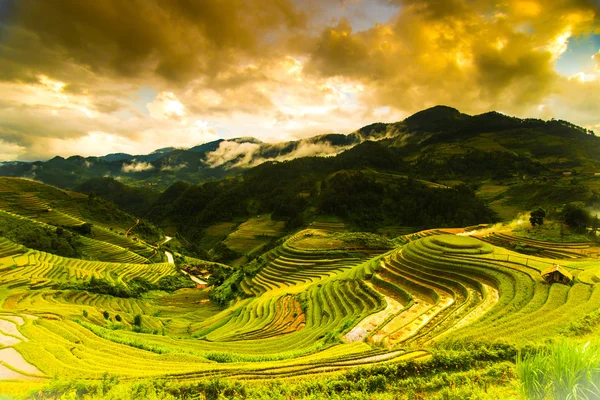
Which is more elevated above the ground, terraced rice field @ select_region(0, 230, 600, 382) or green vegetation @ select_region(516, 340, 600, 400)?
green vegetation @ select_region(516, 340, 600, 400)

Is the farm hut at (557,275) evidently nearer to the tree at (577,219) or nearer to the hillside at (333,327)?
the hillside at (333,327)

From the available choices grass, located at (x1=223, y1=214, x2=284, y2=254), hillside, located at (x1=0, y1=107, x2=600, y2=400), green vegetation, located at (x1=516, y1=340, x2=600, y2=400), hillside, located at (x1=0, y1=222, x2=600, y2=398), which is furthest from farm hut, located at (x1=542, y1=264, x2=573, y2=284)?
grass, located at (x1=223, y1=214, x2=284, y2=254)

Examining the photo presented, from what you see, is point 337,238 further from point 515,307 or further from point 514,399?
point 514,399

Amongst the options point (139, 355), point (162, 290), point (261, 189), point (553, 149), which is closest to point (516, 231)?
point (139, 355)

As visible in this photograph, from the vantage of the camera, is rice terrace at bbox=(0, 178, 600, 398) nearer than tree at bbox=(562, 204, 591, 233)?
Yes

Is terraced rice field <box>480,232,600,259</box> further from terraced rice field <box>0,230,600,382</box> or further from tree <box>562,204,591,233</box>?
terraced rice field <box>0,230,600,382</box>

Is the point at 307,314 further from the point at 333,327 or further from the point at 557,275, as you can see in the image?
the point at 557,275

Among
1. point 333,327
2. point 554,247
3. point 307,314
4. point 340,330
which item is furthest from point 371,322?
point 554,247
